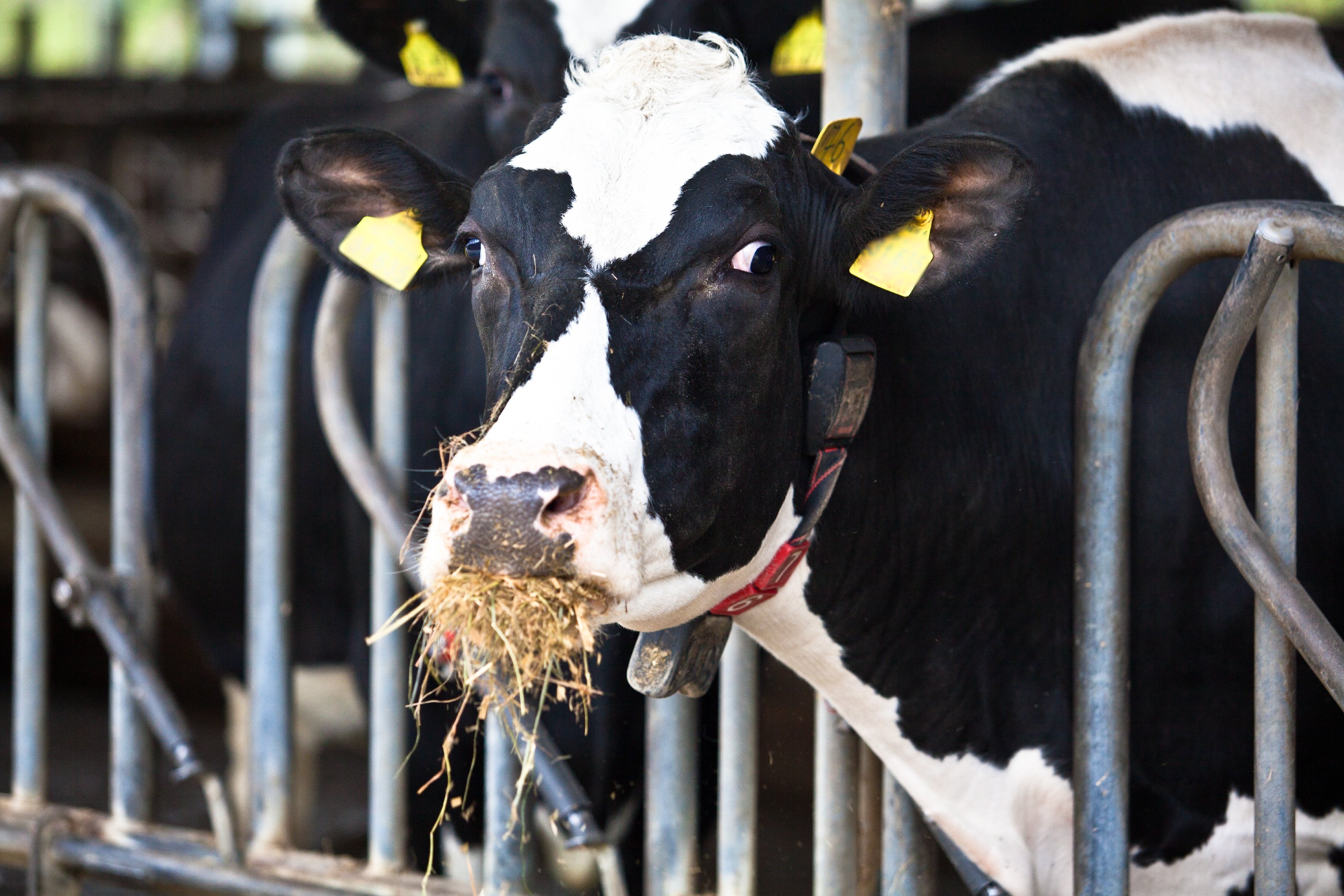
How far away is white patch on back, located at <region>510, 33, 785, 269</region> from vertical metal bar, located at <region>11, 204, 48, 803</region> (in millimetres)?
1692

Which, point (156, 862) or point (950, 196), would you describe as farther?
point (156, 862)

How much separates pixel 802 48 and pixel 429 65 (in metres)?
1.04

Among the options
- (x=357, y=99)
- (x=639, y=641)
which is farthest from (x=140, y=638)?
(x=357, y=99)

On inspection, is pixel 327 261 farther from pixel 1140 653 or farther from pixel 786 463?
pixel 1140 653

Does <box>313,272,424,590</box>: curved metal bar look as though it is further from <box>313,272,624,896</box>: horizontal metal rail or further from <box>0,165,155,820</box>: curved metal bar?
<box>0,165,155,820</box>: curved metal bar

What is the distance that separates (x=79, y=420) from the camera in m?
9.77

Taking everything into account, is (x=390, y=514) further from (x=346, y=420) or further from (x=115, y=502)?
(x=115, y=502)

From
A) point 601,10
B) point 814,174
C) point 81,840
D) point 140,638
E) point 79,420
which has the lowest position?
point 79,420

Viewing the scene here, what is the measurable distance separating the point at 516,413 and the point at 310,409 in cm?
296

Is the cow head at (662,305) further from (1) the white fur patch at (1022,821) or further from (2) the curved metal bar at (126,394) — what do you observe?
(2) the curved metal bar at (126,394)

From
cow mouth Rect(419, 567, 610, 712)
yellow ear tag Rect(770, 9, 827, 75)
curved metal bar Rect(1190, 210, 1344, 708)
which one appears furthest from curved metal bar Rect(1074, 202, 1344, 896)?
yellow ear tag Rect(770, 9, 827, 75)

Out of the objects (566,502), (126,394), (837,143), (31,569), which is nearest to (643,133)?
(837,143)

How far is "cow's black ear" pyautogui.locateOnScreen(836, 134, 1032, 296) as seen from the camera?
6.55ft

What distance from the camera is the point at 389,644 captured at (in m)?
2.81
